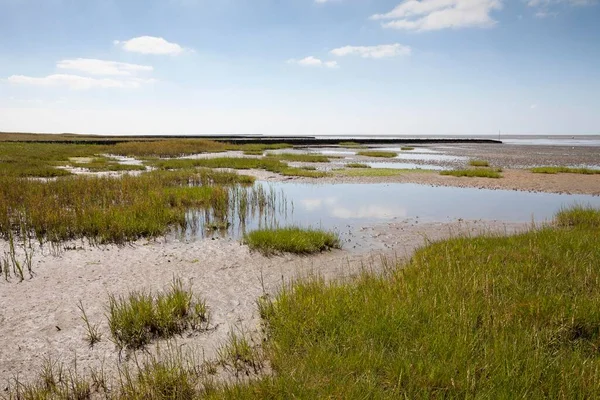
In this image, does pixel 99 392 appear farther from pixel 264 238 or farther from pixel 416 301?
pixel 264 238

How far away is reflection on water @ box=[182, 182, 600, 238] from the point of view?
47.2ft

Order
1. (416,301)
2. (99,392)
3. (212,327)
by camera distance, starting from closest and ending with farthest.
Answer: (99,392)
(416,301)
(212,327)

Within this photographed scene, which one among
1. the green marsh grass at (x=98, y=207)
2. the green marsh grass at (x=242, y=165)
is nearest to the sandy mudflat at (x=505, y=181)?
the green marsh grass at (x=242, y=165)

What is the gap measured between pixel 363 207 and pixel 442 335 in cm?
1290

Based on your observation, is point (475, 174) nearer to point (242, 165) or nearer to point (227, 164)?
point (242, 165)

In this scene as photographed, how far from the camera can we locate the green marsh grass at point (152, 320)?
5840 mm

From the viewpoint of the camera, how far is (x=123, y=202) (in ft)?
49.8

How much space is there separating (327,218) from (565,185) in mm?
18221

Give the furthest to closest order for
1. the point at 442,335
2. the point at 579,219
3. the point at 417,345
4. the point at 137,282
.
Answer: the point at 579,219 → the point at 137,282 → the point at 442,335 → the point at 417,345

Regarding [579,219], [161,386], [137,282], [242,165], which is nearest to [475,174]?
[579,219]

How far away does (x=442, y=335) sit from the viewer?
4.78 m

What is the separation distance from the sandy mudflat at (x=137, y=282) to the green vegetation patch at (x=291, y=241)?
0.37 metres

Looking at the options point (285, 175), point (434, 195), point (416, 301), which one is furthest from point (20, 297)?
point (285, 175)

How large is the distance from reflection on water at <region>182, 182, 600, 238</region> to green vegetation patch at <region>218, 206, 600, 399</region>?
682cm
